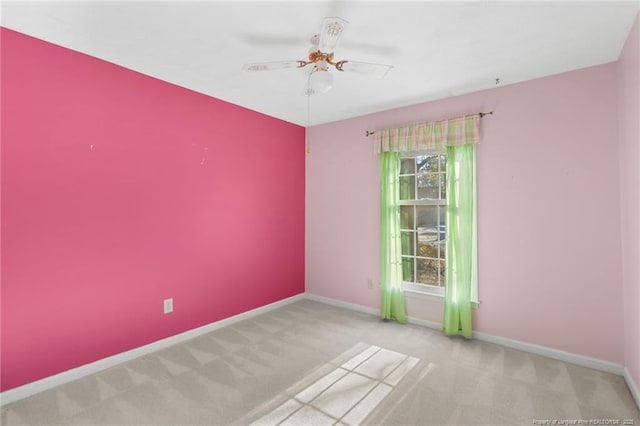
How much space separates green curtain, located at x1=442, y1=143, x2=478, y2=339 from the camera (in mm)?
3068

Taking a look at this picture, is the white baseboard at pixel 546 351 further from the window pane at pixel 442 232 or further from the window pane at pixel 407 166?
the window pane at pixel 407 166

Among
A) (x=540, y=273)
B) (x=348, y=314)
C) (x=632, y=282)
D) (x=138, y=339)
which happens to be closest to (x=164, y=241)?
(x=138, y=339)

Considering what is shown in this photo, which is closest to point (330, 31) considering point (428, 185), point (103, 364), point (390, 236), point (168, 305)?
point (428, 185)

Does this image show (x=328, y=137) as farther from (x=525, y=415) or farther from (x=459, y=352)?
(x=525, y=415)

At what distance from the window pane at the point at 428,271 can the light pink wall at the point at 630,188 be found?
151cm

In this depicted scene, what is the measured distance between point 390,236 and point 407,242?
0.24 meters

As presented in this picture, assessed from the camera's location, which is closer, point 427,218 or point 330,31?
point 330,31

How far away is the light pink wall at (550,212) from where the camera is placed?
8.19 feet

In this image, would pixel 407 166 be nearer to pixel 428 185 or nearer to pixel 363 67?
pixel 428 185

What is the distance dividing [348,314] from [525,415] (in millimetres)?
2088

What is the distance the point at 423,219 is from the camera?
Answer: 11.7 feet

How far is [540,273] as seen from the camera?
2771 millimetres

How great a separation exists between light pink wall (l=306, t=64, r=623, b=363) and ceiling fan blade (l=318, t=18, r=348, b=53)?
6.33ft

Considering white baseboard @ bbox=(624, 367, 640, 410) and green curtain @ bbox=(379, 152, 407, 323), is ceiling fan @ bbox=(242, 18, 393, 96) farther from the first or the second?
white baseboard @ bbox=(624, 367, 640, 410)
